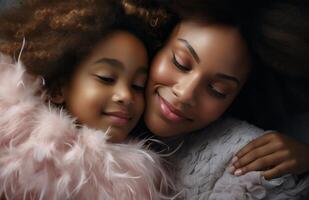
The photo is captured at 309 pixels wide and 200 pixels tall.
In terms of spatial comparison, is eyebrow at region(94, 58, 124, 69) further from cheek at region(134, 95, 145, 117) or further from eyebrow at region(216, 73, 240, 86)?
Answer: eyebrow at region(216, 73, 240, 86)

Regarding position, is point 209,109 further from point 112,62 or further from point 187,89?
point 112,62

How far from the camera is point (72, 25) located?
802mm

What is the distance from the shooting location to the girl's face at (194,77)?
2.71 ft

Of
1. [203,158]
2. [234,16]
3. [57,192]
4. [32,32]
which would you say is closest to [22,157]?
[57,192]

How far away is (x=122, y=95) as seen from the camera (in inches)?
31.7

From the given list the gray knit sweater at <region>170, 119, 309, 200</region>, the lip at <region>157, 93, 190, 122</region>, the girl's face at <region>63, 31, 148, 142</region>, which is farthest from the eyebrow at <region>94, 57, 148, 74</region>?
the gray knit sweater at <region>170, 119, 309, 200</region>

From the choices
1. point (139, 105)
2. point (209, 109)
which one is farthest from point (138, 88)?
point (209, 109)

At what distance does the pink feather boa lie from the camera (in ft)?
2.35

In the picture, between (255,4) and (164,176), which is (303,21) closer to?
(255,4)

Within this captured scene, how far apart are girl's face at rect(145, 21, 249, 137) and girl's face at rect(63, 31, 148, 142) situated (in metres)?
0.05

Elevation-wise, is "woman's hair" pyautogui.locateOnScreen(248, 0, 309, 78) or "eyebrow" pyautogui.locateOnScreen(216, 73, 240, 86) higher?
"woman's hair" pyautogui.locateOnScreen(248, 0, 309, 78)

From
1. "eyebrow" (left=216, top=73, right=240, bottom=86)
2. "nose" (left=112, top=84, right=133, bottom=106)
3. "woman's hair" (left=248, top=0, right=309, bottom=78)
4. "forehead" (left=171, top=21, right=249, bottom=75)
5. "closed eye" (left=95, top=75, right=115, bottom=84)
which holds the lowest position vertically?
"nose" (left=112, top=84, right=133, bottom=106)

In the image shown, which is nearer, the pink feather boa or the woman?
the pink feather boa

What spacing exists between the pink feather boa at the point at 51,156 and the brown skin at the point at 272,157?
0.17 meters
